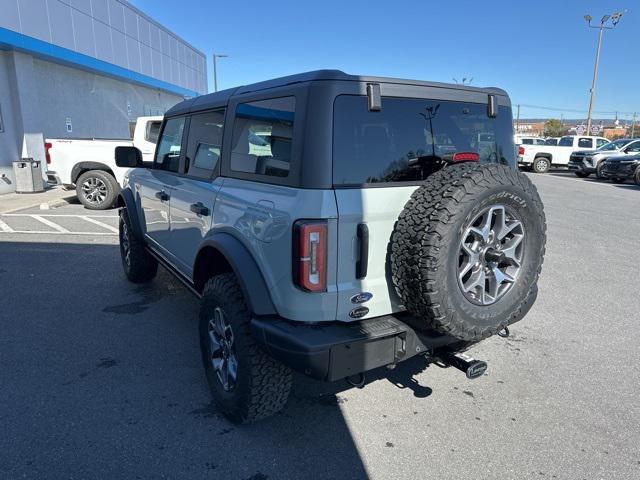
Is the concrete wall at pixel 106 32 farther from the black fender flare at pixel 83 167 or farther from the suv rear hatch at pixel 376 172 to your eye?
the suv rear hatch at pixel 376 172

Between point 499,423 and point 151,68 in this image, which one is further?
point 151,68

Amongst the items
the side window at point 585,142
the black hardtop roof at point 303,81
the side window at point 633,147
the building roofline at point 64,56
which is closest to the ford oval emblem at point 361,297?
the black hardtop roof at point 303,81

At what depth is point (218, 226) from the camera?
2.89 m

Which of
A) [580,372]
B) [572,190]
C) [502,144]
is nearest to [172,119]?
[502,144]

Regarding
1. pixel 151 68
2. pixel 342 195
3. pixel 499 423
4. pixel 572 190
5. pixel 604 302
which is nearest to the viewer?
pixel 342 195

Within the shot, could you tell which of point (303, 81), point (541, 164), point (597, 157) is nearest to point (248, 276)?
point (303, 81)

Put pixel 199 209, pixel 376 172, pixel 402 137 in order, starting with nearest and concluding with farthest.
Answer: pixel 376 172, pixel 402 137, pixel 199 209

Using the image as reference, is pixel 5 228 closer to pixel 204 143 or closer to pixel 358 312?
pixel 204 143

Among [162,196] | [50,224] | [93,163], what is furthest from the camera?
[93,163]

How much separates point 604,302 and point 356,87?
4085 mm

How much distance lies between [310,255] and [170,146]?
2485mm

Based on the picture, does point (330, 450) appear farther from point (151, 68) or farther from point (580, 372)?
point (151, 68)

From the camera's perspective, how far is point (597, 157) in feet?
62.6

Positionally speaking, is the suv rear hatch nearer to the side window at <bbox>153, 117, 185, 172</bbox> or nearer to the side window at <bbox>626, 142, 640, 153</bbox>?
the side window at <bbox>153, 117, 185, 172</bbox>
